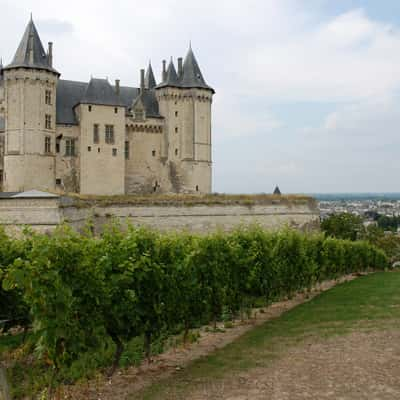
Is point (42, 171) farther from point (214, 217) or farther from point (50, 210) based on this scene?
point (214, 217)

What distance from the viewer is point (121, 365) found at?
33.0 feet

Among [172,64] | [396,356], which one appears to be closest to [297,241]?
[396,356]

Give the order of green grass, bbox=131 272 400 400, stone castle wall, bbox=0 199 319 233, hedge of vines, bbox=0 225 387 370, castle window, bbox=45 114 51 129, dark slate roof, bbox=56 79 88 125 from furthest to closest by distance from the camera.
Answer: dark slate roof, bbox=56 79 88 125 < castle window, bbox=45 114 51 129 < stone castle wall, bbox=0 199 319 233 < green grass, bbox=131 272 400 400 < hedge of vines, bbox=0 225 387 370

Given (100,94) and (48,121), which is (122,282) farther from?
(100,94)

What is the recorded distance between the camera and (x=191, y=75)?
42.6 meters

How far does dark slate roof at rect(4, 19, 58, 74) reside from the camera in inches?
1411

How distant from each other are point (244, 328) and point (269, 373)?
16.1 ft

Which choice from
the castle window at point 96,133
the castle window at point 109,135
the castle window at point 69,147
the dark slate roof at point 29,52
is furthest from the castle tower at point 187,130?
the dark slate roof at point 29,52

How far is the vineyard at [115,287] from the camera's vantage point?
7816 millimetres

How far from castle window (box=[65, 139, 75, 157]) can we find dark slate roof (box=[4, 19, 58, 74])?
540 centimetres

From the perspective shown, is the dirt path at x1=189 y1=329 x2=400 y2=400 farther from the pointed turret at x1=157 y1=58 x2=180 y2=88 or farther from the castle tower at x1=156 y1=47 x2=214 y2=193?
the pointed turret at x1=157 y1=58 x2=180 y2=88

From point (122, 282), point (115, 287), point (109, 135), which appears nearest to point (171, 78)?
point (109, 135)

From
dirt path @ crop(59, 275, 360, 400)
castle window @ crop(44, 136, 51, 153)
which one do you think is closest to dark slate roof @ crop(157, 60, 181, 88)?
castle window @ crop(44, 136, 51, 153)

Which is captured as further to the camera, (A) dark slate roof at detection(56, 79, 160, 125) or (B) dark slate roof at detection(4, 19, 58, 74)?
(A) dark slate roof at detection(56, 79, 160, 125)
